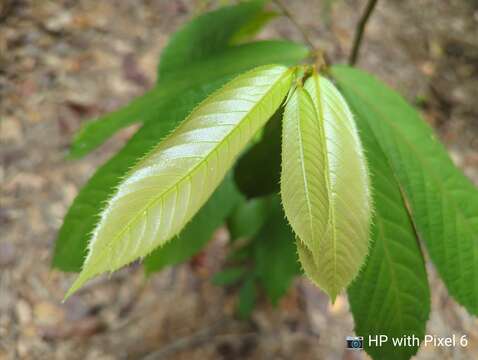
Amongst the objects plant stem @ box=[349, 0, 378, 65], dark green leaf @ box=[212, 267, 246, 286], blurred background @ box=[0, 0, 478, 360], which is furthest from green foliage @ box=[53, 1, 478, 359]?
blurred background @ box=[0, 0, 478, 360]

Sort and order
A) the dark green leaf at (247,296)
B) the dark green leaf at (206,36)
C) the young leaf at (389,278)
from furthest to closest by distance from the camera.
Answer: the dark green leaf at (247,296) → the dark green leaf at (206,36) → the young leaf at (389,278)

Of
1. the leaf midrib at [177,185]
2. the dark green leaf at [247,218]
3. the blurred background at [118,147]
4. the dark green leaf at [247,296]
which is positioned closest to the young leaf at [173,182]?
the leaf midrib at [177,185]

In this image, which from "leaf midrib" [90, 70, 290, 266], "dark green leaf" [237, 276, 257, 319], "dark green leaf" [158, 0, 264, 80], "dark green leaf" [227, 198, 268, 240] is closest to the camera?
"leaf midrib" [90, 70, 290, 266]

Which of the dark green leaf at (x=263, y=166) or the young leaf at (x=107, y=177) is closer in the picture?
the young leaf at (x=107, y=177)

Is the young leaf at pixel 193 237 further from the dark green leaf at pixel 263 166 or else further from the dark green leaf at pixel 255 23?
the dark green leaf at pixel 255 23

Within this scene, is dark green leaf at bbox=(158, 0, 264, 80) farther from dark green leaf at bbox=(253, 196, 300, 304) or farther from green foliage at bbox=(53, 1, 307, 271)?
dark green leaf at bbox=(253, 196, 300, 304)

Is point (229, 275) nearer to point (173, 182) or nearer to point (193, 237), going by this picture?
point (193, 237)

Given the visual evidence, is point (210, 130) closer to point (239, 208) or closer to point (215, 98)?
point (215, 98)
